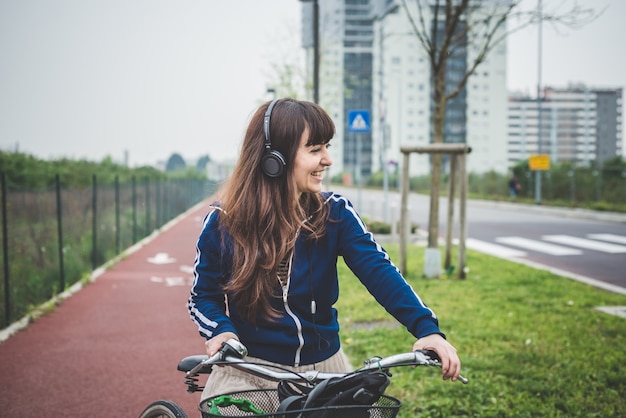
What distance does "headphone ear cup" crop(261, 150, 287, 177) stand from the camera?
2490mm

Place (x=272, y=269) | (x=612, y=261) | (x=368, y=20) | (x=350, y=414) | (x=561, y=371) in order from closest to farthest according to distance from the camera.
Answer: (x=350, y=414), (x=272, y=269), (x=561, y=371), (x=612, y=261), (x=368, y=20)

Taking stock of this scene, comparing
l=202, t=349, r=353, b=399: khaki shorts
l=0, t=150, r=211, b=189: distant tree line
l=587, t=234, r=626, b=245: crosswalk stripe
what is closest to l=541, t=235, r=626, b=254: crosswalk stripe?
l=587, t=234, r=626, b=245: crosswalk stripe

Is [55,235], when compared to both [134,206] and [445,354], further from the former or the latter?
[445,354]

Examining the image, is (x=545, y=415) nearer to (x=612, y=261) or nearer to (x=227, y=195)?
(x=227, y=195)

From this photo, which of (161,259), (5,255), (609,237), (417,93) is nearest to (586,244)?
(609,237)

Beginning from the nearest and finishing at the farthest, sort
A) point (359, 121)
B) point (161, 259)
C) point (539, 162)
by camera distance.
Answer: point (161, 259)
point (359, 121)
point (539, 162)

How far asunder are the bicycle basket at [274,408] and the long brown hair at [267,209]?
1.05 feet

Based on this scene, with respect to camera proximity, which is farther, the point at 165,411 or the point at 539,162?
the point at 539,162

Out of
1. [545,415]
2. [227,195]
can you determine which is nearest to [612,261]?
[545,415]

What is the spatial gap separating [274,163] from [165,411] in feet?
3.39

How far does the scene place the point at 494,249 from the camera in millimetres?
16609

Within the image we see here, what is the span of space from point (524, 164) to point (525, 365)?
119 feet

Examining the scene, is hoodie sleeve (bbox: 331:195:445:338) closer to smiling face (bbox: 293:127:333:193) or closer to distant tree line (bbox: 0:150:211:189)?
smiling face (bbox: 293:127:333:193)

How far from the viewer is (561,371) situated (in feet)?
19.0
